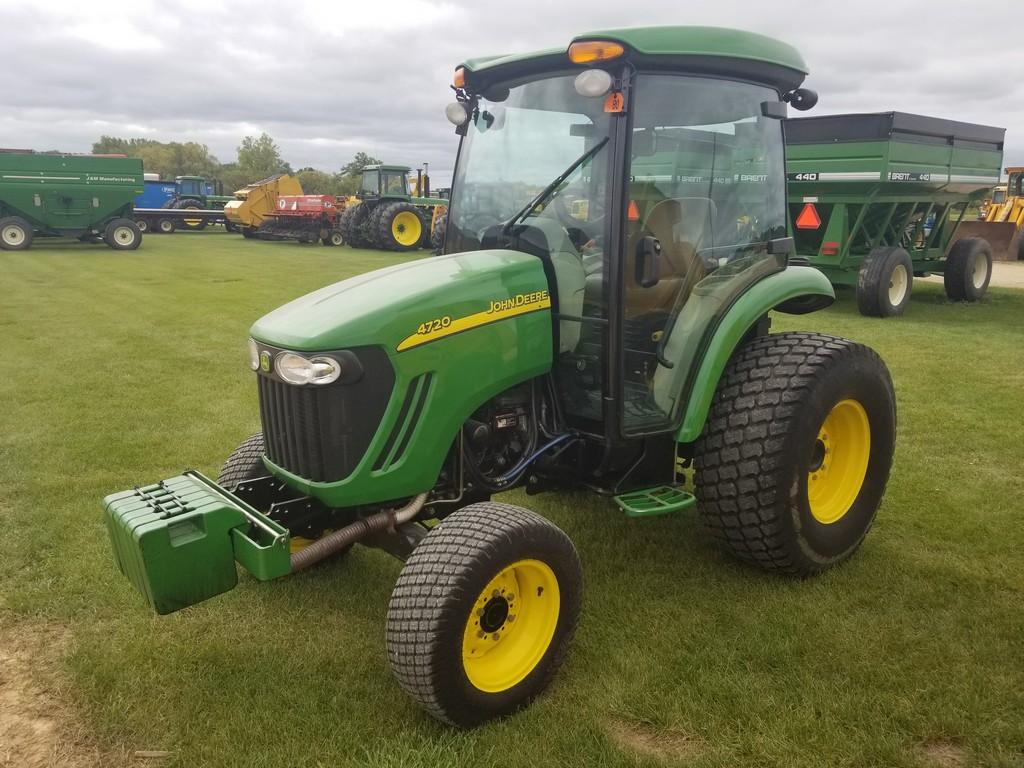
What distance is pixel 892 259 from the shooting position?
32.0 ft

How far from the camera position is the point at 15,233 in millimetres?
18531

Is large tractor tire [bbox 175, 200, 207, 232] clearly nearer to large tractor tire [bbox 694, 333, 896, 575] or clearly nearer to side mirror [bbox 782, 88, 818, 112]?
side mirror [bbox 782, 88, 818, 112]

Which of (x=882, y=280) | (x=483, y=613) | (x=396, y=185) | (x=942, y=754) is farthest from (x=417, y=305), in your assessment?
(x=396, y=185)

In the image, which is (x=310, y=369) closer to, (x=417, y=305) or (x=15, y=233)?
(x=417, y=305)

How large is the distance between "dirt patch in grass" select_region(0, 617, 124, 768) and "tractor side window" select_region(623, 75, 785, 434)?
2100 mm

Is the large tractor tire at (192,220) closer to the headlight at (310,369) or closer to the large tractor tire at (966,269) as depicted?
the large tractor tire at (966,269)

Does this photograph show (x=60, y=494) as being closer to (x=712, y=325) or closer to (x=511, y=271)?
(x=511, y=271)

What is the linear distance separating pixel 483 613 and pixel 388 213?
19.6m

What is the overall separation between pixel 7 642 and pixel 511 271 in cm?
230

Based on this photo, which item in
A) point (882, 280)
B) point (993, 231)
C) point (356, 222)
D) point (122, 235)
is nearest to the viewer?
point (882, 280)

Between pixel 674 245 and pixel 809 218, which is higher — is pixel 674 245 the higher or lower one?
the higher one

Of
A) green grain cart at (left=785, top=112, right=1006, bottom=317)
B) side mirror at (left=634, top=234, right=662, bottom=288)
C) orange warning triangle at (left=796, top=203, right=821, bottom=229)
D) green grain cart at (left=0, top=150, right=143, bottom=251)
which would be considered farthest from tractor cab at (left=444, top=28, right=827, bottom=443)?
green grain cart at (left=0, top=150, right=143, bottom=251)

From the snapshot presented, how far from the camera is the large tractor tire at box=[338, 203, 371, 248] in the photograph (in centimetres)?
2219

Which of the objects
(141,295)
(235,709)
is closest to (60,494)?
(235,709)
